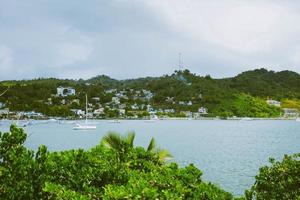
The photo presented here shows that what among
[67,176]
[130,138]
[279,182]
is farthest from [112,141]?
[67,176]

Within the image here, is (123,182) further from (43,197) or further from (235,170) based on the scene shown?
(235,170)

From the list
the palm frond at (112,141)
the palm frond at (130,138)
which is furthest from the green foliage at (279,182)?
the palm frond at (130,138)

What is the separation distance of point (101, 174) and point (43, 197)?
42.9 inches

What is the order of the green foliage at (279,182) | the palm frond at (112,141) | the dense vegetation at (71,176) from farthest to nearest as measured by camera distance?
the palm frond at (112,141), the green foliage at (279,182), the dense vegetation at (71,176)

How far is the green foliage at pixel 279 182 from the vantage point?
9820 millimetres

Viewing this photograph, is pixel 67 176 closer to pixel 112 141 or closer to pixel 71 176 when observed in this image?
pixel 71 176

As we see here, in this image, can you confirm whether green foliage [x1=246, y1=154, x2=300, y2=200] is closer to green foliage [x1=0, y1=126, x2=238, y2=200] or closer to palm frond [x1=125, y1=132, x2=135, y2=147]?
green foliage [x1=0, y1=126, x2=238, y2=200]

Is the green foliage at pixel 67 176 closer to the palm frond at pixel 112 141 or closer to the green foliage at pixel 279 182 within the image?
the green foliage at pixel 279 182

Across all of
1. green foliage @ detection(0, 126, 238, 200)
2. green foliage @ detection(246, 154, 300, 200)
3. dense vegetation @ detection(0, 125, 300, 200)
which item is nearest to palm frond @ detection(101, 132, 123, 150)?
dense vegetation @ detection(0, 125, 300, 200)

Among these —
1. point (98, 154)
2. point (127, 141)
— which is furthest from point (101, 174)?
point (127, 141)

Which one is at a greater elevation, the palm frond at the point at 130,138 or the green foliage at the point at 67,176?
the palm frond at the point at 130,138

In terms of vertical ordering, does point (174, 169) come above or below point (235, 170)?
above

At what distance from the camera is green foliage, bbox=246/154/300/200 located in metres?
9.82

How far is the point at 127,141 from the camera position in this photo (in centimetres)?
1634
